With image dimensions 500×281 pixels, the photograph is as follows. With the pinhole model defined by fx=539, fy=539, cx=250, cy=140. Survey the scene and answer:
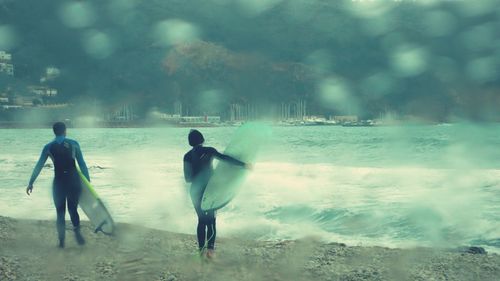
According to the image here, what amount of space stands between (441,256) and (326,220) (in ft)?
18.4

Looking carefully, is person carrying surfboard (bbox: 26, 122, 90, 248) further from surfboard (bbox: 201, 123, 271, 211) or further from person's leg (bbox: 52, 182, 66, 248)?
surfboard (bbox: 201, 123, 271, 211)

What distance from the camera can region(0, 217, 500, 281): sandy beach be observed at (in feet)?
23.9

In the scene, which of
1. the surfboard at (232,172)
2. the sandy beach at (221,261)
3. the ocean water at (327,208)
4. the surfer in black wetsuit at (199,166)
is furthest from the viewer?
the ocean water at (327,208)

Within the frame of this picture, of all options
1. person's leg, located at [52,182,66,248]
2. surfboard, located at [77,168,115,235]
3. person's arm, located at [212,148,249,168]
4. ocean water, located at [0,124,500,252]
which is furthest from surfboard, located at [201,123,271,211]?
ocean water, located at [0,124,500,252]

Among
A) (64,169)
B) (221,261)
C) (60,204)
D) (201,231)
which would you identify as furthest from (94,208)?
(221,261)

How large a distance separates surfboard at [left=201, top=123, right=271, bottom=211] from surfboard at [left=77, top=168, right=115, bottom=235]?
2278 mm

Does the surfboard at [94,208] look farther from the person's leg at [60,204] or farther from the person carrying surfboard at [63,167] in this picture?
the person's leg at [60,204]

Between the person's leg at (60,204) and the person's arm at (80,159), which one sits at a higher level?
the person's arm at (80,159)

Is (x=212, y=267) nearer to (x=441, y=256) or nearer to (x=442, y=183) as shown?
(x=441, y=256)

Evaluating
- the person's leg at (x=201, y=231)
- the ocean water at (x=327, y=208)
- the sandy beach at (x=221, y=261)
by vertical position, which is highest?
the person's leg at (x=201, y=231)

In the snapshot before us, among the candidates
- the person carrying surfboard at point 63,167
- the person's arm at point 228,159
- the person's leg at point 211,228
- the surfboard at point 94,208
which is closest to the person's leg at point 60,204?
the person carrying surfboard at point 63,167

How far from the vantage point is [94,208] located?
916cm

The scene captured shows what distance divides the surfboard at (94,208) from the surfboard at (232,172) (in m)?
2.28

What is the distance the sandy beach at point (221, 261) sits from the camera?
7.29m
